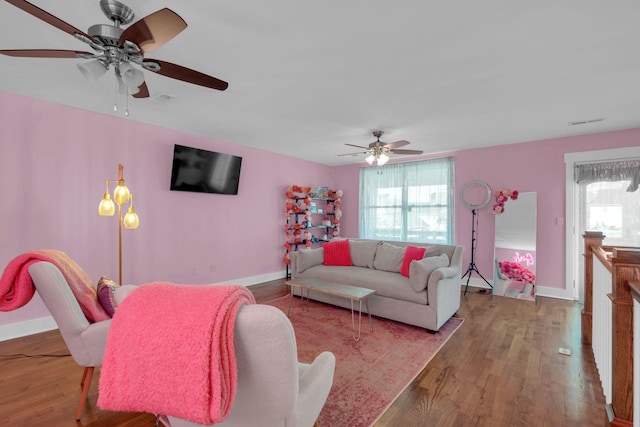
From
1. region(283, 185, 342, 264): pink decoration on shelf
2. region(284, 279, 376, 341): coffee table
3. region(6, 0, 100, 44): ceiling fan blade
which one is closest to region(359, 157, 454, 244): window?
region(283, 185, 342, 264): pink decoration on shelf

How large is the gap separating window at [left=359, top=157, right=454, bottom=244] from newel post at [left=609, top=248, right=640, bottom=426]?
3.64 m

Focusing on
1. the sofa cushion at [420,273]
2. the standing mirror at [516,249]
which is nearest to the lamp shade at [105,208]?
the sofa cushion at [420,273]

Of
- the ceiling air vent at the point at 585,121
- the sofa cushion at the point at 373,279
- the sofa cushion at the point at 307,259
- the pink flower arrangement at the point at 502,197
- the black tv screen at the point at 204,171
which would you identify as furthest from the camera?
the pink flower arrangement at the point at 502,197

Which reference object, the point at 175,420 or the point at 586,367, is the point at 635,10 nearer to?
the point at 586,367

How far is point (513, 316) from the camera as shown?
11.3 feet

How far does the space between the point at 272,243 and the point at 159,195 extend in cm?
209

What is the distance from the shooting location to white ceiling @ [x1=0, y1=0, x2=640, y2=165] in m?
1.66

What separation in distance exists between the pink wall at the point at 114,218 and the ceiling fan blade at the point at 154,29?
2.36 meters

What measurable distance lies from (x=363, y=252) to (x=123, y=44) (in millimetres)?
3467

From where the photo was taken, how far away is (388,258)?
3.90m

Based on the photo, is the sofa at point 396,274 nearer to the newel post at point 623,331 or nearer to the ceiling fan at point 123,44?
the newel post at point 623,331

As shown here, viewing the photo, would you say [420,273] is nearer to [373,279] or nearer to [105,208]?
[373,279]

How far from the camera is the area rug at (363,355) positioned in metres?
1.86

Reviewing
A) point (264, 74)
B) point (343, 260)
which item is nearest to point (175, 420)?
point (264, 74)
